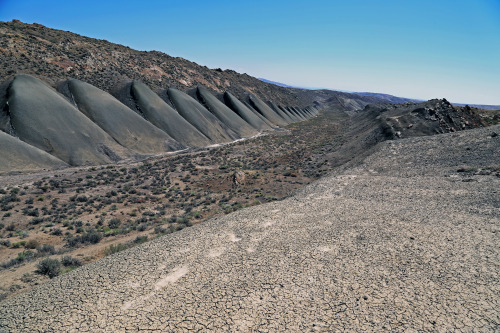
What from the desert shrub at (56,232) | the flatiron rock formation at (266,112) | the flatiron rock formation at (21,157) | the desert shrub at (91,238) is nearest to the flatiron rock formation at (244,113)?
the flatiron rock formation at (266,112)

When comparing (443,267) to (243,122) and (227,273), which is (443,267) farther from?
(243,122)

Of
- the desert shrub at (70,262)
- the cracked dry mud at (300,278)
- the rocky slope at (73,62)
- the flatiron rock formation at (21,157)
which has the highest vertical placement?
the rocky slope at (73,62)

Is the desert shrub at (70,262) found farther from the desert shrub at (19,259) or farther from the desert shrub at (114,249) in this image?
the desert shrub at (19,259)

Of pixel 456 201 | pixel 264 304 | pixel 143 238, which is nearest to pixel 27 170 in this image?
pixel 143 238

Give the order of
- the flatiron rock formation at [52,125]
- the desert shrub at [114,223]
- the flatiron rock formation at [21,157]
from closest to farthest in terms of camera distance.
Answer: the desert shrub at [114,223] < the flatiron rock formation at [21,157] < the flatiron rock formation at [52,125]

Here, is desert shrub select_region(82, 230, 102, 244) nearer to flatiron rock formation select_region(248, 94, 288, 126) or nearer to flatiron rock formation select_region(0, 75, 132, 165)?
flatiron rock formation select_region(0, 75, 132, 165)

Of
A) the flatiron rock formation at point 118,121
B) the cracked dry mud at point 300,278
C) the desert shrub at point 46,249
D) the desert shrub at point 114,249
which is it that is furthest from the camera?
the flatiron rock formation at point 118,121

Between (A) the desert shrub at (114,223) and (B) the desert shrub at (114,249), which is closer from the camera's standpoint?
(B) the desert shrub at (114,249)

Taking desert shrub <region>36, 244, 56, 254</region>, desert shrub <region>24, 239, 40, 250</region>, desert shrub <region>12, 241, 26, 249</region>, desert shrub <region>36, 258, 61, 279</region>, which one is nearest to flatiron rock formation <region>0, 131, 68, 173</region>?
desert shrub <region>12, 241, 26, 249</region>

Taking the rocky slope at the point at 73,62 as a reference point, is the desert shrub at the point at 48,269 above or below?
below
